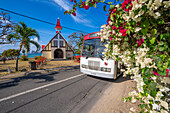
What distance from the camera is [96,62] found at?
526 cm

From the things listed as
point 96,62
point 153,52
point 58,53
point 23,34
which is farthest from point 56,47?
point 153,52

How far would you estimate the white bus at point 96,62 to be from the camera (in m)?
4.82

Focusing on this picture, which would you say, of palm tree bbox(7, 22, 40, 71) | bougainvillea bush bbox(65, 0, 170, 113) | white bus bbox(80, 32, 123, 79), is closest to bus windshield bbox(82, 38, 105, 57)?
white bus bbox(80, 32, 123, 79)

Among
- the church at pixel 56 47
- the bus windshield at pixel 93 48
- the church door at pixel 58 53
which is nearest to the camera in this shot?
the bus windshield at pixel 93 48

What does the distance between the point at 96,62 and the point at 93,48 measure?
1.00 metres

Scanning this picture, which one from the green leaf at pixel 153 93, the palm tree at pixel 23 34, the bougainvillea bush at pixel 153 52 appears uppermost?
the palm tree at pixel 23 34

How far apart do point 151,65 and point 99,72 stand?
165 inches

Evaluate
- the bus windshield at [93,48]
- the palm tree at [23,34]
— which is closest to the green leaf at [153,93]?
the bus windshield at [93,48]

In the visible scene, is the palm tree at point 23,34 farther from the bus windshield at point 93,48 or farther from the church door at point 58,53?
the church door at point 58,53

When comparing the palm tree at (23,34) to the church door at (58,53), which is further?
the church door at (58,53)

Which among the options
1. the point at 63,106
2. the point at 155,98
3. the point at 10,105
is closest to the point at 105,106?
the point at 63,106

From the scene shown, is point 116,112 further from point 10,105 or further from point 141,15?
point 10,105

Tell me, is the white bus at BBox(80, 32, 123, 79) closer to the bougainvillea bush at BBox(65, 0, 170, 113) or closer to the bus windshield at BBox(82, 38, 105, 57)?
the bus windshield at BBox(82, 38, 105, 57)

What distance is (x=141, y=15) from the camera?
3.75 ft
